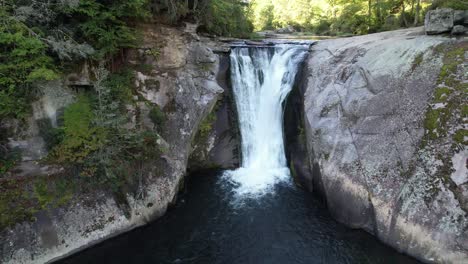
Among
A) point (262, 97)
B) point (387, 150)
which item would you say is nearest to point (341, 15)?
point (262, 97)

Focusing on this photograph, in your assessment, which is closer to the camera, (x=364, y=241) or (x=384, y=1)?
(x=364, y=241)

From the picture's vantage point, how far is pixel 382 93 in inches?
376

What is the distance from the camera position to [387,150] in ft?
29.1

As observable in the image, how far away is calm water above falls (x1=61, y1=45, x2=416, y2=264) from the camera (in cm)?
841

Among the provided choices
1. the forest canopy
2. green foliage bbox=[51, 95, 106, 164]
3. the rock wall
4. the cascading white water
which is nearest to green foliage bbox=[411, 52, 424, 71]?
the forest canopy

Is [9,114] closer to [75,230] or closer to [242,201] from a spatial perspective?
[75,230]

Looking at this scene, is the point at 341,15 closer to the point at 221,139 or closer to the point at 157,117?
the point at 221,139

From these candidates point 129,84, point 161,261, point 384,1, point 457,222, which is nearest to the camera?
point 457,222

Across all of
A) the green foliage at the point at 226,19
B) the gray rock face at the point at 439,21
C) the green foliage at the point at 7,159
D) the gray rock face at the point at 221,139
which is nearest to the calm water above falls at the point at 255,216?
the gray rock face at the point at 221,139

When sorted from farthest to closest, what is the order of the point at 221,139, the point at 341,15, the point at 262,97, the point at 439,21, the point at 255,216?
the point at 341,15
the point at 262,97
the point at 221,139
the point at 255,216
the point at 439,21

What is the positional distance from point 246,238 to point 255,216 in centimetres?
117

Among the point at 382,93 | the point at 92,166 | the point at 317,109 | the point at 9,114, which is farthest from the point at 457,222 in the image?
the point at 9,114

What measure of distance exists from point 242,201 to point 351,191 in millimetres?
4108

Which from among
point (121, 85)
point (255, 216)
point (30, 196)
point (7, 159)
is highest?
point (121, 85)
